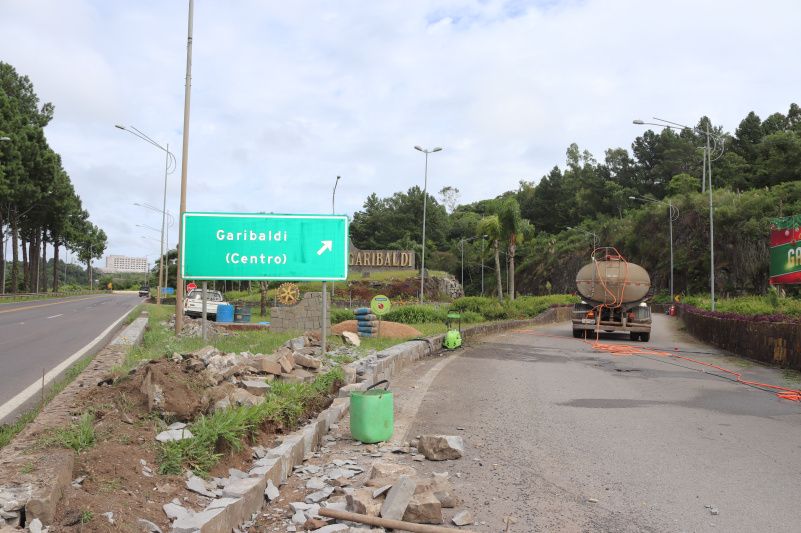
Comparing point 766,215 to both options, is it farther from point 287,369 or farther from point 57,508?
point 57,508

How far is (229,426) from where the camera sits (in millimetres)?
5406

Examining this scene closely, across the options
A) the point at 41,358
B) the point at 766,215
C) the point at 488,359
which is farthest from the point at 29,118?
the point at 766,215

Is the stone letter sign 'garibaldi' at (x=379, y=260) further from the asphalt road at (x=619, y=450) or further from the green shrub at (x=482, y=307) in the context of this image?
the asphalt road at (x=619, y=450)

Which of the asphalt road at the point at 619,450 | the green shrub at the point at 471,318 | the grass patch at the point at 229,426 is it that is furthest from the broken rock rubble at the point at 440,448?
the green shrub at the point at 471,318

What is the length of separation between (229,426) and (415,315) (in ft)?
69.9

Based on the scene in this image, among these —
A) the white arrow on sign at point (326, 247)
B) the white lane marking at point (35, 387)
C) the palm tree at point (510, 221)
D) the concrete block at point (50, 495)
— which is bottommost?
the white lane marking at point (35, 387)

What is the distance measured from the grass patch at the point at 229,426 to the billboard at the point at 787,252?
1957cm

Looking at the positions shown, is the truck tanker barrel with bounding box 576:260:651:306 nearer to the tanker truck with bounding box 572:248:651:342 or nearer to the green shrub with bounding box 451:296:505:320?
the tanker truck with bounding box 572:248:651:342

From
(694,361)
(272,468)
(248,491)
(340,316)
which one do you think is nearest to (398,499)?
(248,491)

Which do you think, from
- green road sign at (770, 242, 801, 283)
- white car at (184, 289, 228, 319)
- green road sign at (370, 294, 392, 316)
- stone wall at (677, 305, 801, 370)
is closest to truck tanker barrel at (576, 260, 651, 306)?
stone wall at (677, 305, 801, 370)

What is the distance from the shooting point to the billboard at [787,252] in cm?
2077

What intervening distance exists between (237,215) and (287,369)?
393cm

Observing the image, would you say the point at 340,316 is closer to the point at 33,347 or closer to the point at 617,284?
the point at 617,284

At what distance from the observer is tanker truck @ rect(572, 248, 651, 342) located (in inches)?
885
